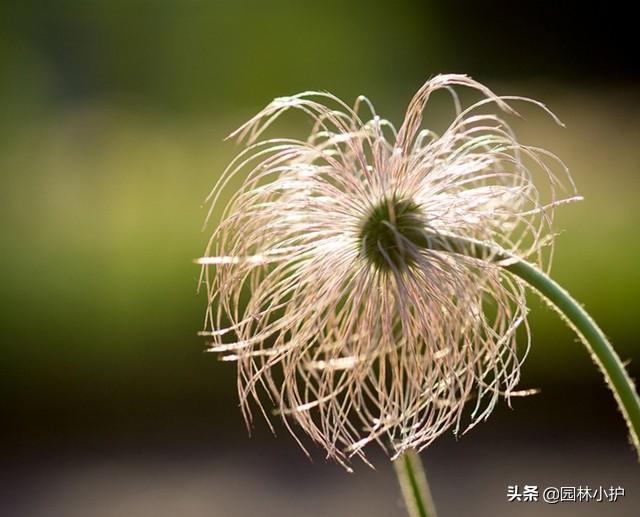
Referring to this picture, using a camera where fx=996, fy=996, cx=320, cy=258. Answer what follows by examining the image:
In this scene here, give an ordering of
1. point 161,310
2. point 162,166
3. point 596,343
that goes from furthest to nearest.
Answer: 1. point 162,166
2. point 161,310
3. point 596,343

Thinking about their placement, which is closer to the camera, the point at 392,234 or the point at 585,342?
the point at 585,342

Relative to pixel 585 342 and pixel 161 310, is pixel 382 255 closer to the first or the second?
pixel 585 342

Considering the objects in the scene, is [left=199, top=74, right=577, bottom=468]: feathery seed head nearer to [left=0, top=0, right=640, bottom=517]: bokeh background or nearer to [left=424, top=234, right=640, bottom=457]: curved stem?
[left=424, top=234, right=640, bottom=457]: curved stem

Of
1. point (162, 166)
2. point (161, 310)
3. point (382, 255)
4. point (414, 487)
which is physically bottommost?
point (161, 310)

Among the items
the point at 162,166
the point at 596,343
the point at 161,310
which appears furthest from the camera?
the point at 162,166

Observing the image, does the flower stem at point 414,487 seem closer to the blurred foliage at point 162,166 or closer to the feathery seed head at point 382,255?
the feathery seed head at point 382,255

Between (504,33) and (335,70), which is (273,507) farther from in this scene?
(504,33)

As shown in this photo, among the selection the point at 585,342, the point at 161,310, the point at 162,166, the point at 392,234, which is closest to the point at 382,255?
the point at 392,234

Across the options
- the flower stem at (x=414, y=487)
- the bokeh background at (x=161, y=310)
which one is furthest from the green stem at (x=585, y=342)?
the bokeh background at (x=161, y=310)
